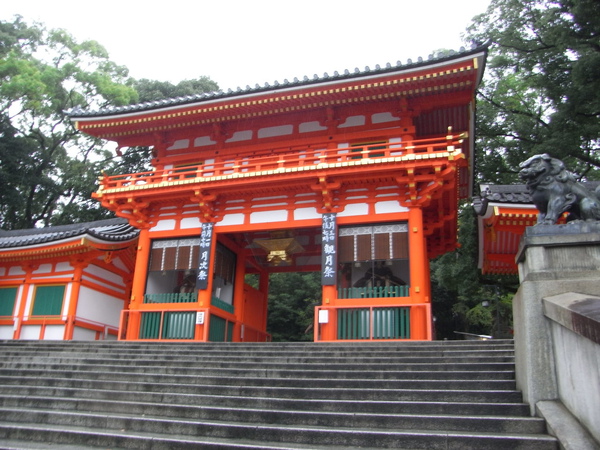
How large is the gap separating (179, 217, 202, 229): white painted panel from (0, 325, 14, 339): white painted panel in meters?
6.94

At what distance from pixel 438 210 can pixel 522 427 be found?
31.9 feet

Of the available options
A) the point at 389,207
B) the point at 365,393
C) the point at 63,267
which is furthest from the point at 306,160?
the point at 63,267

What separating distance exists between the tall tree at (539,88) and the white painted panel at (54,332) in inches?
617

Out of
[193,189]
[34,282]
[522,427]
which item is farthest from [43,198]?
[522,427]

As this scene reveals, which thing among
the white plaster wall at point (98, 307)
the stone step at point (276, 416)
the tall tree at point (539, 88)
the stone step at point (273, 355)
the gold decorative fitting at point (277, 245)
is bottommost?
the stone step at point (276, 416)

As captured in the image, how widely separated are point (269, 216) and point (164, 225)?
329cm

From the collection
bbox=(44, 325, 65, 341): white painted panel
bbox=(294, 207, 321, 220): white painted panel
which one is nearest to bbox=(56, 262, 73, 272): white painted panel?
bbox=(44, 325, 65, 341): white painted panel

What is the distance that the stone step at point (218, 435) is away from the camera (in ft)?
14.3

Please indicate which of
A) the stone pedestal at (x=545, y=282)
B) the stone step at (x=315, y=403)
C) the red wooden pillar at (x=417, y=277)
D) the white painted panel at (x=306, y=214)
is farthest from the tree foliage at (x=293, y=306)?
the stone pedestal at (x=545, y=282)

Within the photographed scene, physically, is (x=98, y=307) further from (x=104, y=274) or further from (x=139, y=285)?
(x=139, y=285)

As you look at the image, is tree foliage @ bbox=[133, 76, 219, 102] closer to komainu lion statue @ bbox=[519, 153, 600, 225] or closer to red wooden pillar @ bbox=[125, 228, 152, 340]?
red wooden pillar @ bbox=[125, 228, 152, 340]

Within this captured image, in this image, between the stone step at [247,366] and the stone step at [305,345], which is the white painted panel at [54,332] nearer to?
the stone step at [305,345]

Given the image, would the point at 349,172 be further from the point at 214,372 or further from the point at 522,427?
the point at 522,427

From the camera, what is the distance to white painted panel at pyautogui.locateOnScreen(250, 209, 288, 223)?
13391 mm
